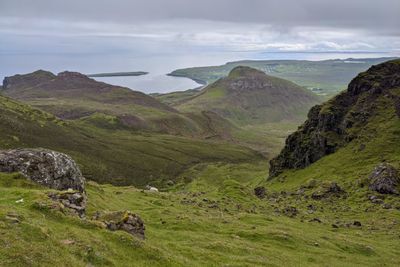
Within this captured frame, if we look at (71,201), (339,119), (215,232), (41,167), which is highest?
(41,167)

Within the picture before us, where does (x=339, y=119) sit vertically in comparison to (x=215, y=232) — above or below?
above

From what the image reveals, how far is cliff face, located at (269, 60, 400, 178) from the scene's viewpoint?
132750 mm

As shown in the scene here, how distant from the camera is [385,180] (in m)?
88.4

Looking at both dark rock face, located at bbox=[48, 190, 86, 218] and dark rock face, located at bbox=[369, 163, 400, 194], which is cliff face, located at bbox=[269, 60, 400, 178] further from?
dark rock face, located at bbox=[48, 190, 86, 218]

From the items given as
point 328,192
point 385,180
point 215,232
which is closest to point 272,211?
point 328,192

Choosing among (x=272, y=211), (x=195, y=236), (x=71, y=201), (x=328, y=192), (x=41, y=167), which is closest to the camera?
(x=71, y=201)

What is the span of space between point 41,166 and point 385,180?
6915cm

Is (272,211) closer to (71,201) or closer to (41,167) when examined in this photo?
(41,167)

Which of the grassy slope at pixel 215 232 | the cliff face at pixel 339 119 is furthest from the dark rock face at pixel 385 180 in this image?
the cliff face at pixel 339 119

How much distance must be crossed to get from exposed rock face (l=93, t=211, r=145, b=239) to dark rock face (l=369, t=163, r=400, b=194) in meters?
65.1

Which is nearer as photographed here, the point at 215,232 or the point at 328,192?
the point at 215,232

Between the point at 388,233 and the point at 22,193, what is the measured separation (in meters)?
52.4

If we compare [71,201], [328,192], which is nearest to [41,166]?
[71,201]

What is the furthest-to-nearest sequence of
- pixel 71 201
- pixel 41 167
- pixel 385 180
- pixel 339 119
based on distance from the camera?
pixel 339 119 → pixel 385 180 → pixel 41 167 → pixel 71 201
